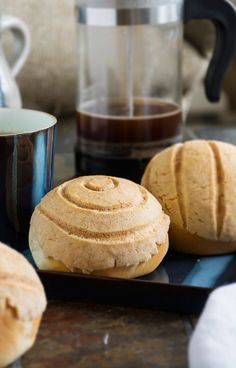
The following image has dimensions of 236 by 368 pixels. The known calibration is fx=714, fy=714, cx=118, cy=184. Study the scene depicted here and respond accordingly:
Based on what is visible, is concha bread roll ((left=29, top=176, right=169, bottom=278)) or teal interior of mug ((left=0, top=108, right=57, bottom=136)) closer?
concha bread roll ((left=29, top=176, right=169, bottom=278))

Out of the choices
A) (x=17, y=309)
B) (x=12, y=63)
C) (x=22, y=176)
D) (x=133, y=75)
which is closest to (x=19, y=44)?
(x=12, y=63)

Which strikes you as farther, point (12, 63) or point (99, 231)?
point (12, 63)

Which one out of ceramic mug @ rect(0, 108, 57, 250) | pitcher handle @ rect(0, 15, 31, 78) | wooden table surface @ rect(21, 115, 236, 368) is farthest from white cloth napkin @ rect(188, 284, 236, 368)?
pitcher handle @ rect(0, 15, 31, 78)

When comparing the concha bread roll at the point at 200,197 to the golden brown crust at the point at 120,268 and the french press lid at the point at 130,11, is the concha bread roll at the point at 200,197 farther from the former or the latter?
the french press lid at the point at 130,11

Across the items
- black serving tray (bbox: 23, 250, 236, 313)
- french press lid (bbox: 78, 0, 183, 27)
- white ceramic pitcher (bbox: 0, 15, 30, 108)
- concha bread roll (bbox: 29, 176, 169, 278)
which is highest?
french press lid (bbox: 78, 0, 183, 27)

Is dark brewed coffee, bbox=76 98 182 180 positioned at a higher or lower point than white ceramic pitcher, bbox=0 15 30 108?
lower

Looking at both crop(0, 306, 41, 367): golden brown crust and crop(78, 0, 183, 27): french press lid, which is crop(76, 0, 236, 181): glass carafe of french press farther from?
crop(0, 306, 41, 367): golden brown crust

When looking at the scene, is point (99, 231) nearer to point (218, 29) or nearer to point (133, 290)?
point (133, 290)
